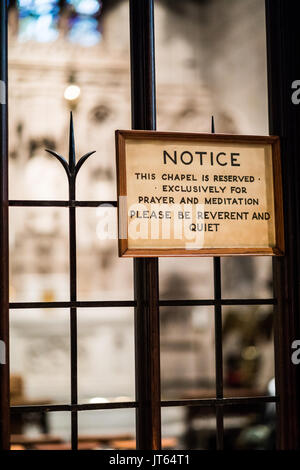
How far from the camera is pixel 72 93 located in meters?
3.14

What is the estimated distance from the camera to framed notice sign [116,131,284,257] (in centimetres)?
306

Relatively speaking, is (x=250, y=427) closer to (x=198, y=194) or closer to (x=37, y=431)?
(x=37, y=431)

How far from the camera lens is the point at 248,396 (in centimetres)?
317

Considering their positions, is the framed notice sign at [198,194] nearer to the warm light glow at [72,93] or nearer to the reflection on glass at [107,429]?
the warm light glow at [72,93]

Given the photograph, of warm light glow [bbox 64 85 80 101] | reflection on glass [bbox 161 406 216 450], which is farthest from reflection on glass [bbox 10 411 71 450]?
warm light glow [bbox 64 85 80 101]

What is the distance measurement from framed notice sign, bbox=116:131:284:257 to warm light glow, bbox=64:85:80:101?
0.30m

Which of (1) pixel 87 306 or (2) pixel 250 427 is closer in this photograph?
(1) pixel 87 306

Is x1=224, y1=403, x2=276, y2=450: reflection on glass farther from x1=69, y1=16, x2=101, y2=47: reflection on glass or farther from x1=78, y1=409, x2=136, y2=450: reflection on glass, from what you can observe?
x1=69, y1=16, x2=101, y2=47: reflection on glass

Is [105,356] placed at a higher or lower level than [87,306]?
lower

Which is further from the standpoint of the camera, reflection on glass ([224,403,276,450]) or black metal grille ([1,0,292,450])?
reflection on glass ([224,403,276,450])

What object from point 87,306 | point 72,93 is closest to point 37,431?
point 87,306

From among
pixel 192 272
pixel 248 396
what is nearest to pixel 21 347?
pixel 192 272

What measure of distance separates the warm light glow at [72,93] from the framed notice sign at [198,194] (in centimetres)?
30

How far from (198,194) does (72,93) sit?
0.78 metres
